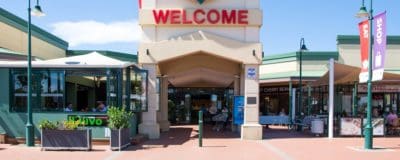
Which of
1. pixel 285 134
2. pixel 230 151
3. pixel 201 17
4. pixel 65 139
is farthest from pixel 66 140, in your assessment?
pixel 285 134

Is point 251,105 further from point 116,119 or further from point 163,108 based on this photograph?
point 163,108

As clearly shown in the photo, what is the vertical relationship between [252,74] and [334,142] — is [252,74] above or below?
above

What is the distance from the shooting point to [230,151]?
1473 centimetres

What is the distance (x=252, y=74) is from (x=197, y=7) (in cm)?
317

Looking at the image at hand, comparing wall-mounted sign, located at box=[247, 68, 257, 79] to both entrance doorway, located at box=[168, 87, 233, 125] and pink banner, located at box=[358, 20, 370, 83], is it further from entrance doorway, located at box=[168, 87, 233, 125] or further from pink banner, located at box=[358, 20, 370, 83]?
entrance doorway, located at box=[168, 87, 233, 125]

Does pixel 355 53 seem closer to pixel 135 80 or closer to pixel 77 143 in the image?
pixel 135 80

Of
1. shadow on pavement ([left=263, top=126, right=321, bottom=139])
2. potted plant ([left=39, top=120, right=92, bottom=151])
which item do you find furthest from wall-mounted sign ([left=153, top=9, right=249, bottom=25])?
potted plant ([left=39, top=120, right=92, bottom=151])

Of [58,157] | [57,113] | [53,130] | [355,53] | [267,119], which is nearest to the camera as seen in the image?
[58,157]

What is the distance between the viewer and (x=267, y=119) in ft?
85.4

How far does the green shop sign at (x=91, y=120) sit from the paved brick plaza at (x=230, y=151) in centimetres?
86

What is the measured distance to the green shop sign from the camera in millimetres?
16094

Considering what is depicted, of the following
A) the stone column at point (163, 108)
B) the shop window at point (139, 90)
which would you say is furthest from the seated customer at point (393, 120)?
the shop window at point (139, 90)

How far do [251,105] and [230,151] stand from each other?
14.0 feet

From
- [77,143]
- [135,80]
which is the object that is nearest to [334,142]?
[135,80]
